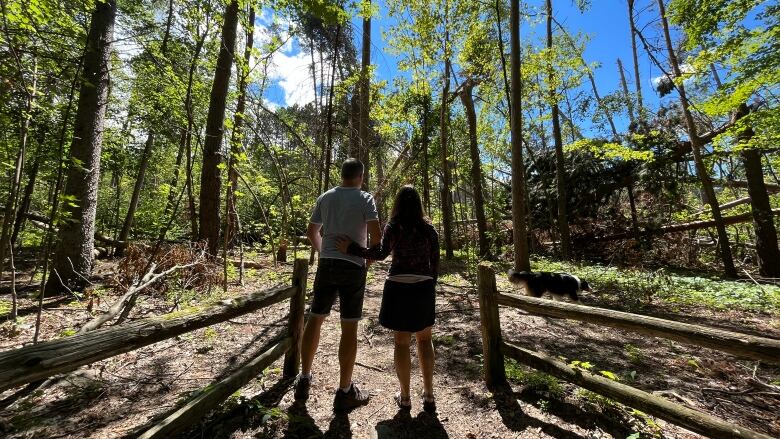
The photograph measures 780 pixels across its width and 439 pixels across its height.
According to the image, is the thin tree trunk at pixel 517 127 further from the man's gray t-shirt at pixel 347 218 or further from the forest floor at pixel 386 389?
the man's gray t-shirt at pixel 347 218

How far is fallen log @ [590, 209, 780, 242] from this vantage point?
37.6 ft

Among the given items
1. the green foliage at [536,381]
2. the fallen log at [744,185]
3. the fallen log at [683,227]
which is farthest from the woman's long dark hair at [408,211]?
the fallen log at [744,185]

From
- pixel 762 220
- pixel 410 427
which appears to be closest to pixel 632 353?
pixel 410 427

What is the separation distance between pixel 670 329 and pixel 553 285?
4.93 meters

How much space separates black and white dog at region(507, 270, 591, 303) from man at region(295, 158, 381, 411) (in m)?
5.16

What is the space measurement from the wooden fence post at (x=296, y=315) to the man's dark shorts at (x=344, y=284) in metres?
0.56

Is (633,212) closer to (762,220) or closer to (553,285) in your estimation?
(762,220)

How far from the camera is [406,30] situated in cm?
1335

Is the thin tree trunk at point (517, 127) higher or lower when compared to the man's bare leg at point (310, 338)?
higher

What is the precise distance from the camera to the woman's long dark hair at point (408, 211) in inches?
119

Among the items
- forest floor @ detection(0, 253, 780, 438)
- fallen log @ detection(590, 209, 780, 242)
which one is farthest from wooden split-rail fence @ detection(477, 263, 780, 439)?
fallen log @ detection(590, 209, 780, 242)

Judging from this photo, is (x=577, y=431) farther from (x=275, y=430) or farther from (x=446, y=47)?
(x=446, y=47)

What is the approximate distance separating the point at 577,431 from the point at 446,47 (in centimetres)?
1288

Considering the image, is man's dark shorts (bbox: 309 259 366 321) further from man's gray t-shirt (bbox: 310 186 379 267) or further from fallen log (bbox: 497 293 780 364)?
fallen log (bbox: 497 293 780 364)
